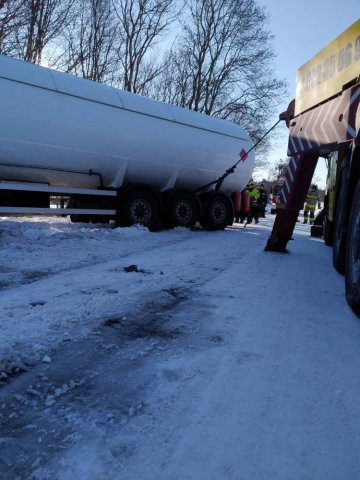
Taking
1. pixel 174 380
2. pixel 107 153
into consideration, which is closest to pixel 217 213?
pixel 107 153

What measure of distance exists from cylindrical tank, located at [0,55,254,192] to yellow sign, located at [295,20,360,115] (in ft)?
14.6

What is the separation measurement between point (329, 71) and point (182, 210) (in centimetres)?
684

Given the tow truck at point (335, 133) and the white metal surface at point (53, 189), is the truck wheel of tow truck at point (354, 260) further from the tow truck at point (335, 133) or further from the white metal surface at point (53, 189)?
the white metal surface at point (53, 189)

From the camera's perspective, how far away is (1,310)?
3.02 meters

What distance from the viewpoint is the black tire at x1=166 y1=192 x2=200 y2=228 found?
10766 mm

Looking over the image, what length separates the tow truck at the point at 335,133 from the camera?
3713mm

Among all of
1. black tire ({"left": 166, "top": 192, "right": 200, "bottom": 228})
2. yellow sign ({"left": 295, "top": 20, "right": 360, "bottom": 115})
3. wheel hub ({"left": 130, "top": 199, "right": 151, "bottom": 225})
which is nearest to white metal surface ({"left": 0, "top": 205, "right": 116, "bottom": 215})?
wheel hub ({"left": 130, "top": 199, "right": 151, "bottom": 225})

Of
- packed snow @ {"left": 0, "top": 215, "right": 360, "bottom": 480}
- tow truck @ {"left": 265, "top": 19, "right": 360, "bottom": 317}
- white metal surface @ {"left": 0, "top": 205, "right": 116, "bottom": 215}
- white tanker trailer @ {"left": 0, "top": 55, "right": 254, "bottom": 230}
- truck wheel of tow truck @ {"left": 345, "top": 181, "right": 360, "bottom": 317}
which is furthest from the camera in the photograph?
white metal surface @ {"left": 0, "top": 205, "right": 116, "bottom": 215}

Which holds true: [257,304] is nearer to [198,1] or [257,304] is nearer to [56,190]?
[56,190]

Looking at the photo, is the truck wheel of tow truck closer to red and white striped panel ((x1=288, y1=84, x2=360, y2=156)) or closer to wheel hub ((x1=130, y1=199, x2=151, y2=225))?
red and white striped panel ((x1=288, y1=84, x2=360, y2=156))

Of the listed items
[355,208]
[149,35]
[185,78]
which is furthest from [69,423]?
[185,78]

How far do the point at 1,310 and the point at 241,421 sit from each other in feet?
6.52

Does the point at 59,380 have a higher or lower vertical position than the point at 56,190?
lower

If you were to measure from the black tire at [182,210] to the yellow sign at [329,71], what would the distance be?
5415mm
